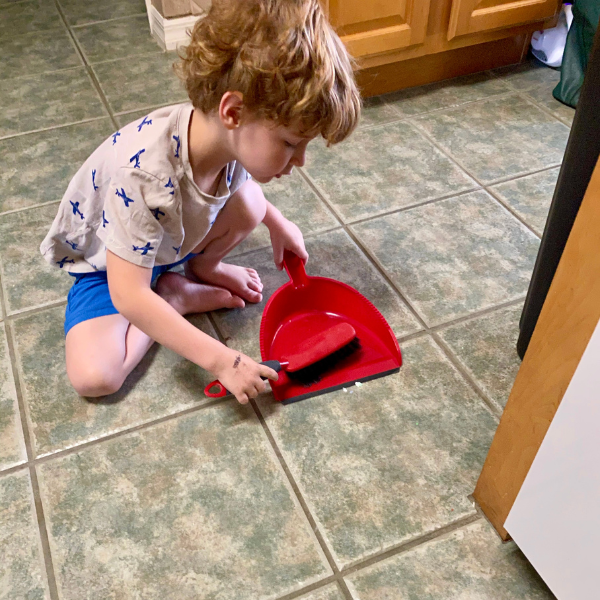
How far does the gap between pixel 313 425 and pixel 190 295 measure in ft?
1.05

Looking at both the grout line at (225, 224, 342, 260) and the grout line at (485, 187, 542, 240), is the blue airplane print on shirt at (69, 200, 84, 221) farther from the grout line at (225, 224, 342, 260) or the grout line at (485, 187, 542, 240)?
the grout line at (485, 187, 542, 240)

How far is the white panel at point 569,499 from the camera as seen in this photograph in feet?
1.83

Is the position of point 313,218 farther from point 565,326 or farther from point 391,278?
point 565,326

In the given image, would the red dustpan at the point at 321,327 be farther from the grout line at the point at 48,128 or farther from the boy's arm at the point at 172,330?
the grout line at the point at 48,128

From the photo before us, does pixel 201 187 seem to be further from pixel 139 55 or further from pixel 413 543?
pixel 139 55

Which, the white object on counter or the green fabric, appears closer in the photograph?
the green fabric

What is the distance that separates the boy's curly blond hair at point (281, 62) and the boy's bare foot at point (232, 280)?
0.38 m

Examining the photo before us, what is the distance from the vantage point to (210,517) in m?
0.81

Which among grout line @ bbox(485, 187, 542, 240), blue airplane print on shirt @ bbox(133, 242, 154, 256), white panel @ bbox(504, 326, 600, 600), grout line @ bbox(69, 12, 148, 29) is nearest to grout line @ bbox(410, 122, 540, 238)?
grout line @ bbox(485, 187, 542, 240)

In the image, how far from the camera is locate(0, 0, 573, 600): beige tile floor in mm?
759

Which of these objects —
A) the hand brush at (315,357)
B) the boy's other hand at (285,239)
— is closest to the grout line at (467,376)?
the hand brush at (315,357)

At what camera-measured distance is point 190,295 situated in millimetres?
1049

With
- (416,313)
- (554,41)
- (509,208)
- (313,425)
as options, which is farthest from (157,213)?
(554,41)

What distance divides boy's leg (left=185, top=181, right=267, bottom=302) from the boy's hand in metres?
0.24
